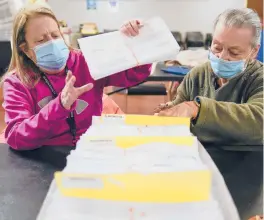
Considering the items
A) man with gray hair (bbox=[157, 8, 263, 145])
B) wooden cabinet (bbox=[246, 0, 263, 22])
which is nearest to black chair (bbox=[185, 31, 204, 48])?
wooden cabinet (bbox=[246, 0, 263, 22])

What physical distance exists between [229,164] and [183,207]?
397 millimetres

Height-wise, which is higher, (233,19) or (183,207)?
(233,19)

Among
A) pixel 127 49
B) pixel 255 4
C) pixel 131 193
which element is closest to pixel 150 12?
pixel 255 4

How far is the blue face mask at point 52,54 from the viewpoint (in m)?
1.28

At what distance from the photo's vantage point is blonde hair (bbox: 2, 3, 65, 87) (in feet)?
4.14

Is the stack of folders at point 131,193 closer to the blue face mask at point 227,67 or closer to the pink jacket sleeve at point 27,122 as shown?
the pink jacket sleeve at point 27,122

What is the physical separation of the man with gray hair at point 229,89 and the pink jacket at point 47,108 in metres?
0.23

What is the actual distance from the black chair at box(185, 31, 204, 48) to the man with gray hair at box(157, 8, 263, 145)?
12.2ft

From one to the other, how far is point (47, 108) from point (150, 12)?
4.31 meters

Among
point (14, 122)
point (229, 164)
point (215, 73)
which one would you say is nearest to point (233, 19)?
point (215, 73)

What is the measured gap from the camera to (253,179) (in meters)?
0.84

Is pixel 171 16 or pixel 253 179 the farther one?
pixel 171 16

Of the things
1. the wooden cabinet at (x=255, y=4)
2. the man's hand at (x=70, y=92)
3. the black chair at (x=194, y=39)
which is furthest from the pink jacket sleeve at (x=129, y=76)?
the black chair at (x=194, y=39)

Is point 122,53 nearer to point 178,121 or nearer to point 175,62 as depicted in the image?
point 178,121
